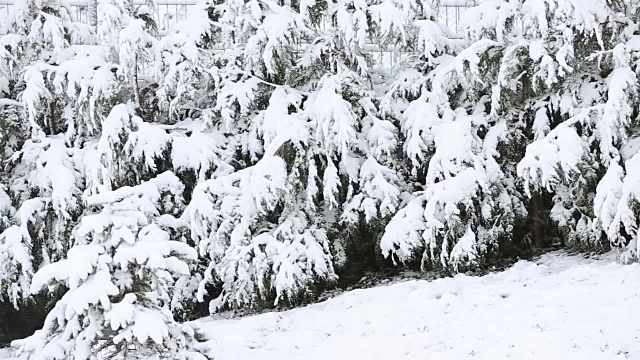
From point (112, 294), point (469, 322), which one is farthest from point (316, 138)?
point (112, 294)

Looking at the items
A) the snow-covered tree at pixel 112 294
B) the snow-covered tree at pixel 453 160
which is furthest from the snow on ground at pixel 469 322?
the snow-covered tree at pixel 112 294

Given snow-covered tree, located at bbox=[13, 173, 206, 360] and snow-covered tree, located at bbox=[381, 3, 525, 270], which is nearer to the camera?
snow-covered tree, located at bbox=[13, 173, 206, 360]

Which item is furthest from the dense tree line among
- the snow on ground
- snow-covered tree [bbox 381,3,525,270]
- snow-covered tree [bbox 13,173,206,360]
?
snow-covered tree [bbox 13,173,206,360]

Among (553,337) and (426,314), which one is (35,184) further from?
(553,337)

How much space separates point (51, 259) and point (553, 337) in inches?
268

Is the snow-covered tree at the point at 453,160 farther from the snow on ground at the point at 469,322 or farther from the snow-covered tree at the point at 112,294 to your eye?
the snow-covered tree at the point at 112,294

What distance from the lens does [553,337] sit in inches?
241

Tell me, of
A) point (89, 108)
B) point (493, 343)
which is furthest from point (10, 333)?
point (493, 343)

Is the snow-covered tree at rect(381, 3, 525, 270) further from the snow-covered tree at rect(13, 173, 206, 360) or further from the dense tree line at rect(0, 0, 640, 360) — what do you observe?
the snow-covered tree at rect(13, 173, 206, 360)

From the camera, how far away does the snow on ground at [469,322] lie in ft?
20.1

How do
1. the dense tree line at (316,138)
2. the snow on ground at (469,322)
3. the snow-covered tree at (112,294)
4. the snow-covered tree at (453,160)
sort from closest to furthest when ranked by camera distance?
the snow-covered tree at (112,294)
the snow on ground at (469,322)
the dense tree line at (316,138)
the snow-covered tree at (453,160)

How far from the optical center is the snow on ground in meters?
6.12

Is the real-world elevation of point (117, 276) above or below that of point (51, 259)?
above

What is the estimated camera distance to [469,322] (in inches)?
269
